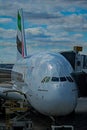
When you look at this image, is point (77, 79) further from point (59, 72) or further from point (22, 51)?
point (22, 51)

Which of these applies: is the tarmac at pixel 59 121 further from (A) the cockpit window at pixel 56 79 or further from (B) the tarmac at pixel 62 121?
(A) the cockpit window at pixel 56 79

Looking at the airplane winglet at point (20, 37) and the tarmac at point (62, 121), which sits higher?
the airplane winglet at point (20, 37)

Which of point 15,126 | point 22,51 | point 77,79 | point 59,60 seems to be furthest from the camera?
point 22,51

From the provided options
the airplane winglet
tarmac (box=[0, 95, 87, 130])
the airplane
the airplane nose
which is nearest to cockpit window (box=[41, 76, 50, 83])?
the airplane

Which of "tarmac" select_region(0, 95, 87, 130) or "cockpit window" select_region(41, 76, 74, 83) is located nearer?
"cockpit window" select_region(41, 76, 74, 83)

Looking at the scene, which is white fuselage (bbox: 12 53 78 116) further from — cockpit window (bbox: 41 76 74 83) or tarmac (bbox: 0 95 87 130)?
tarmac (bbox: 0 95 87 130)

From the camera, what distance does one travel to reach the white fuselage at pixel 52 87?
64.4 ft

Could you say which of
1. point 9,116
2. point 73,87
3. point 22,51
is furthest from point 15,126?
point 22,51

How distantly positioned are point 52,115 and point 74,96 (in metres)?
1.61

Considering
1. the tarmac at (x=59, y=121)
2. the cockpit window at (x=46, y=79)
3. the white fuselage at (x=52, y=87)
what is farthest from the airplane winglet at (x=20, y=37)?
the cockpit window at (x=46, y=79)

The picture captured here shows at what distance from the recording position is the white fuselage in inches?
773

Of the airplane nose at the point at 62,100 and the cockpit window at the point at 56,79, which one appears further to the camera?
the cockpit window at the point at 56,79

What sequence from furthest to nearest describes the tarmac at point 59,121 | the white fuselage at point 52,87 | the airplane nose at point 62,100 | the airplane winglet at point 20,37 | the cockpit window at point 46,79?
the airplane winglet at point 20,37 → the tarmac at point 59,121 → the cockpit window at point 46,79 → the white fuselage at point 52,87 → the airplane nose at point 62,100

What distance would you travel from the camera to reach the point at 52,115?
20672 millimetres
